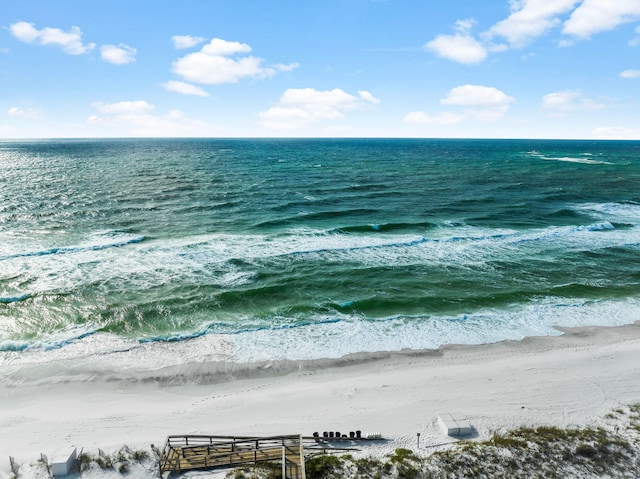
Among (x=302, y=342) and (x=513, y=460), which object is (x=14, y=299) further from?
(x=513, y=460)

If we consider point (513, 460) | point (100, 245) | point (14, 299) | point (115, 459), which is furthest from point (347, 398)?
point (100, 245)

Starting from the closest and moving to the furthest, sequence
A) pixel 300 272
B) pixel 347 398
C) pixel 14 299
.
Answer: pixel 347 398, pixel 14 299, pixel 300 272

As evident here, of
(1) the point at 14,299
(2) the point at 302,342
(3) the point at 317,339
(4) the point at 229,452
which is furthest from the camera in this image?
(1) the point at 14,299

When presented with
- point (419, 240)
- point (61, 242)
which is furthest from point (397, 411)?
point (61, 242)

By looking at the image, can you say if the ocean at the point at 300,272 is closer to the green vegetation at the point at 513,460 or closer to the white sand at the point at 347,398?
the white sand at the point at 347,398

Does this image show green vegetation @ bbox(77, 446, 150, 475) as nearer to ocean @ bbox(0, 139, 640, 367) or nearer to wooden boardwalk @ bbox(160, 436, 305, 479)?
wooden boardwalk @ bbox(160, 436, 305, 479)

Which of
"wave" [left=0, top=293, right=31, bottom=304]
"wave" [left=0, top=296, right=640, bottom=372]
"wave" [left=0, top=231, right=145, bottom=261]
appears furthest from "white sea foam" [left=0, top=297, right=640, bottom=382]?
"wave" [left=0, top=231, right=145, bottom=261]

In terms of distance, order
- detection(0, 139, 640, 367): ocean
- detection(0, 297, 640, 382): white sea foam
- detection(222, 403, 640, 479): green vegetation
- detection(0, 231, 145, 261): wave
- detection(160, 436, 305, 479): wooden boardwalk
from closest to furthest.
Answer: detection(222, 403, 640, 479): green vegetation → detection(160, 436, 305, 479): wooden boardwalk → detection(0, 297, 640, 382): white sea foam → detection(0, 139, 640, 367): ocean → detection(0, 231, 145, 261): wave

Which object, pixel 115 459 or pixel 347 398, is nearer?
pixel 115 459
